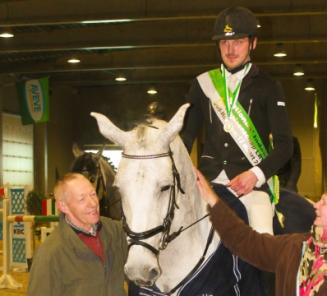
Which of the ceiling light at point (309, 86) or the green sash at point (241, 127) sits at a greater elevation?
the ceiling light at point (309, 86)

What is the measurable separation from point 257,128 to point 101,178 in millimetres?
4767

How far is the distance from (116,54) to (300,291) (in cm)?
1619

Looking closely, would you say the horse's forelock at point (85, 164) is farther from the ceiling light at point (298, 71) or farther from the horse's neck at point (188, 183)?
the ceiling light at point (298, 71)

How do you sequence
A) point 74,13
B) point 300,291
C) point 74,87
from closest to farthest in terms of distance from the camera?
point 300,291 < point 74,13 < point 74,87

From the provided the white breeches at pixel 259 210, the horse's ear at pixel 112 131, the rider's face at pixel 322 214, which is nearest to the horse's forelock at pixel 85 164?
the white breeches at pixel 259 210

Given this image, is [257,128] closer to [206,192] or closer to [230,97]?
[230,97]

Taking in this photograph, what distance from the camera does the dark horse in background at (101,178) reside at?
7.65 meters

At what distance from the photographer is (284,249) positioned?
254cm

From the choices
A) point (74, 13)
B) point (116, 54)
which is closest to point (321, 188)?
point (116, 54)

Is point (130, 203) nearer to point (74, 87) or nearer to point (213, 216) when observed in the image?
point (213, 216)

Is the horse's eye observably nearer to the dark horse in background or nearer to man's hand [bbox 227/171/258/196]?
man's hand [bbox 227/171/258/196]

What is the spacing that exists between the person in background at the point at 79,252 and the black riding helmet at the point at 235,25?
0.97 meters

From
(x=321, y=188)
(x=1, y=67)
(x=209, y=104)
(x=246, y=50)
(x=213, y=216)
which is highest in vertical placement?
(x=1, y=67)

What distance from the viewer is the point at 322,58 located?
1738 cm
